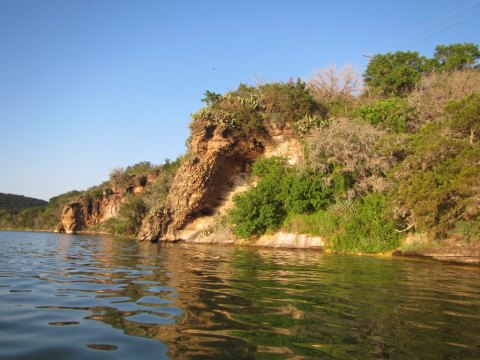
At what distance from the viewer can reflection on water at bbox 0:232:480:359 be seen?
12.1 ft

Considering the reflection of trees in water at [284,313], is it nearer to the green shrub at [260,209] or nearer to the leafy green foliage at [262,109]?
the green shrub at [260,209]

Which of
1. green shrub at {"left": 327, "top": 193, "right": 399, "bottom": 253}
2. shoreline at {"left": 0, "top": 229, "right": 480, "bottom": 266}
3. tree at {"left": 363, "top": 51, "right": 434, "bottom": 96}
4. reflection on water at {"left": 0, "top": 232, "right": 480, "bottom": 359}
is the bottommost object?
reflection on water at {"left": 0, "top": 232, "right": 480, "bottom": 359}

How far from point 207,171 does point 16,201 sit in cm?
8666

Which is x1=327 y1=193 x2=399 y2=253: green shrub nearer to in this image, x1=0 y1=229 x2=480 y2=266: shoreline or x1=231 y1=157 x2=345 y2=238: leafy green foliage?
x1=0 y1=229 x2=480 y2=266: shoreline

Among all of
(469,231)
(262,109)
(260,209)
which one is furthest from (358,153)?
(262,109)

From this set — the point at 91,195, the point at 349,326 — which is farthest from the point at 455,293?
the point at 91,195

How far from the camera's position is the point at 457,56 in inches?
1296

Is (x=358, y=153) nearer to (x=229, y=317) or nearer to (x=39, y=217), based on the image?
(x=229, y=317)

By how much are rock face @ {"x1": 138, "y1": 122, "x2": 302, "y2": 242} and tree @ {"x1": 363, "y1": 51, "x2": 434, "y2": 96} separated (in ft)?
31.4

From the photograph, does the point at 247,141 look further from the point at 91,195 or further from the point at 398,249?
the point at 91,195

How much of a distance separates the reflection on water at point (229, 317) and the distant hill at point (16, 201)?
9735cm

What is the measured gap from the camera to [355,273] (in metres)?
10.2

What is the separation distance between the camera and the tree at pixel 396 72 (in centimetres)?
3181

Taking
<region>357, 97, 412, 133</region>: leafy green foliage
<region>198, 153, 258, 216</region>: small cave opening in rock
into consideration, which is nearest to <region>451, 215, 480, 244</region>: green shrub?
<region>357, 97, 412, 133</region>: leafy green foliage
